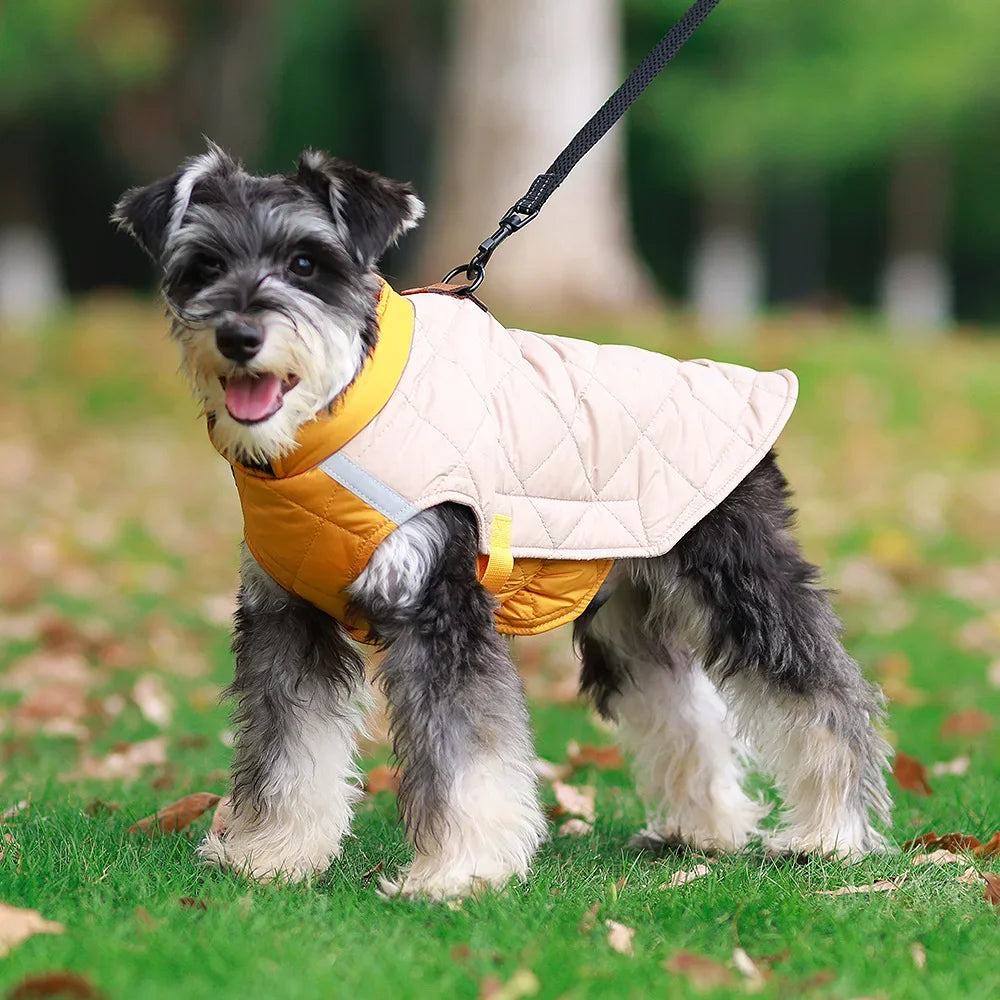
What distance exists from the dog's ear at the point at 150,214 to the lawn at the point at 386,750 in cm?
170

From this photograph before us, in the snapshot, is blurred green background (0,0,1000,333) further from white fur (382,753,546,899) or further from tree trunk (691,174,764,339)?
white fur (382,753,546,899)

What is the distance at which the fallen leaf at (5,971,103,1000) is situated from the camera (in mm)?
3047

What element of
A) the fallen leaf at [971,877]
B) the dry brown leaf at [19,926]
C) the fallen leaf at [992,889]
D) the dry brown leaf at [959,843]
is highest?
the dry brown leaf at [19,926]

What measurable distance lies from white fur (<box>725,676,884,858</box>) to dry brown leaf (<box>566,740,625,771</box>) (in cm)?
134

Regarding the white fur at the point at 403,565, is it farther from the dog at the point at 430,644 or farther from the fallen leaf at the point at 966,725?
the fallen leaf at the point at 966,725

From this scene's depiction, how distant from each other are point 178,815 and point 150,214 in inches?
77.3

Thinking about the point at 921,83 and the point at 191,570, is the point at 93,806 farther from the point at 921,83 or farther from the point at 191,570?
the point at 921,83

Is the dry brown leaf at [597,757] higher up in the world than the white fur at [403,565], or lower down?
lower down

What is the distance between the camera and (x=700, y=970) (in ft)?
10.7

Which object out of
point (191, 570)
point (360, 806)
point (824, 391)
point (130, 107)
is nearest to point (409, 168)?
point (130, 107)

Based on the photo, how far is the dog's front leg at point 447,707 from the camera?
382cm

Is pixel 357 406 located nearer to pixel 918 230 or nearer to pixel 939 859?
pixel 939 859

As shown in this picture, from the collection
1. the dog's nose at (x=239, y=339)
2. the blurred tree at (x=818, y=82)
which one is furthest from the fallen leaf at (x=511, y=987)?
the blurred tree at (x=818, y=82)

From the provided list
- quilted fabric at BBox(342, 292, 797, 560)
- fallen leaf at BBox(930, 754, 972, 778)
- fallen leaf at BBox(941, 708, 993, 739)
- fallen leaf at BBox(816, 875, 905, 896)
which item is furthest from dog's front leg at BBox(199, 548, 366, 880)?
fallen leaf at BBox(941, 708, 993, 739)
